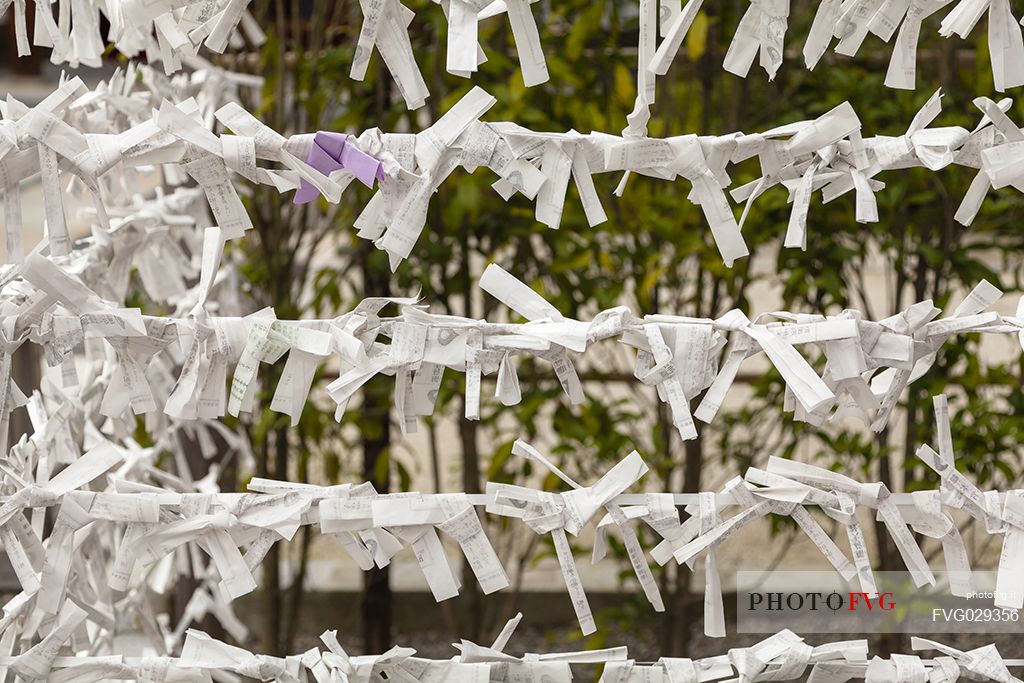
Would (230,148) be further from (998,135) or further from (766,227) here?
(766,227)

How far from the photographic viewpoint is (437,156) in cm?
52

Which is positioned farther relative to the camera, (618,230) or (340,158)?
(618,230)

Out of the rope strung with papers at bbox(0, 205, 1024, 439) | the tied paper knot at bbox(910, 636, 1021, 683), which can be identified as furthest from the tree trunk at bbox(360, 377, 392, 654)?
the tied paper knot at bbox(910, 636, 1021, 683)

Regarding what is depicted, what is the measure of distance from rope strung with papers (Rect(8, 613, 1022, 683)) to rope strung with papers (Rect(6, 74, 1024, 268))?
208 millimetres

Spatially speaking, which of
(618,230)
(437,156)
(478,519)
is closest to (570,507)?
(478,519)

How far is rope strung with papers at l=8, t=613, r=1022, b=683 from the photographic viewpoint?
0.55 meters

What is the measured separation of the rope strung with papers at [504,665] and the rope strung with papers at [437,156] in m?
0.21

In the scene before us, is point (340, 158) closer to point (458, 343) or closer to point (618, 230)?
point (458, 343)

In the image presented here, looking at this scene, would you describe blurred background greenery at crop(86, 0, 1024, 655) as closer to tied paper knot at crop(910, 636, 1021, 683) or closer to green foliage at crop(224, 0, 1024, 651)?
green foliage at crop(224, 0, 1024, 651)

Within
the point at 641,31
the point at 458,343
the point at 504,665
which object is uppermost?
the point at 641,31

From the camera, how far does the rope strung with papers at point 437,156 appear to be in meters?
0.51

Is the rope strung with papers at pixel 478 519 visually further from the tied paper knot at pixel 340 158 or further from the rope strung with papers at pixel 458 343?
the tied paper knot at pixel 340 158

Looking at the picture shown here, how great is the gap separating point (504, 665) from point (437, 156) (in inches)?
10.5

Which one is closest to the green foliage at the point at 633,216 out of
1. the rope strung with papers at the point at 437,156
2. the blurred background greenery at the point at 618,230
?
the blurred background greenery at the point at 618,230
